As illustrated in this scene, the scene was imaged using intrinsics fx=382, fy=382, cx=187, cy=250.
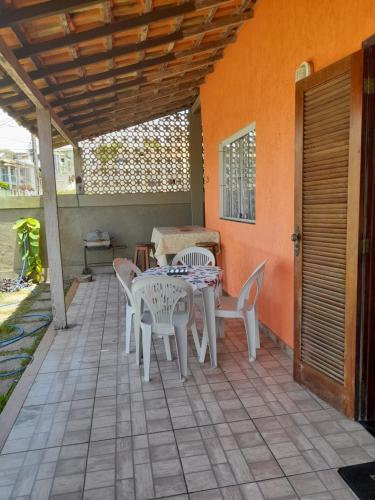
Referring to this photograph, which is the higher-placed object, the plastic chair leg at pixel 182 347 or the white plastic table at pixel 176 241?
the white plastic table at pixel 176 241

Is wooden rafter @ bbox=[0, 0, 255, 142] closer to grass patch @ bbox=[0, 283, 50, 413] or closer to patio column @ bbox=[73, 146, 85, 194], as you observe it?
patio column @ bbox=[73, 146, 85, 194]

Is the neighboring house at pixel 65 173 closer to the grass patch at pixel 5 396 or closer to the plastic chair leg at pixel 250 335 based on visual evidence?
the grass patch at pixel 5 396

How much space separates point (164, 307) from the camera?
290 cm

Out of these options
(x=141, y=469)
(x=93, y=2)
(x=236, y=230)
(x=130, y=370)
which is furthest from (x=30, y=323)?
(x=93, y=2)

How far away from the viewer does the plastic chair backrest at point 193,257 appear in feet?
14.9

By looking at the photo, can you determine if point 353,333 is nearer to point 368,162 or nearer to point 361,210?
point 361,210

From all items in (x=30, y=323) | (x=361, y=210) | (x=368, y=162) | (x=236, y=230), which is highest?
(x=368, y=162)

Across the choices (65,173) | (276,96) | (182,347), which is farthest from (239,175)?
(65,173)

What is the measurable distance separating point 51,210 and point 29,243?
3314mm

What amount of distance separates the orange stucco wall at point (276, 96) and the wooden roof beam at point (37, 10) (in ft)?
5.02

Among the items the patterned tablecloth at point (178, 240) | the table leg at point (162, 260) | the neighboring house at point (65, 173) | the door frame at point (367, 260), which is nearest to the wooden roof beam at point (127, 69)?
the patterned tablecloth at point (178, 240)

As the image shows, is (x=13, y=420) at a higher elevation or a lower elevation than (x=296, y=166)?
lower

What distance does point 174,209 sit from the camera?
25.7ft

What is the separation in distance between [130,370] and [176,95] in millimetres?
5068
